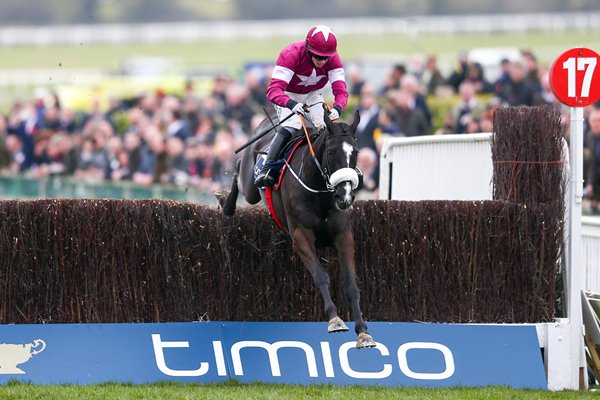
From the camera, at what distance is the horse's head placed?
938 centimetres

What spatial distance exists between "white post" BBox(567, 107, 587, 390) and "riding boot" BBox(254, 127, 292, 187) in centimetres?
226

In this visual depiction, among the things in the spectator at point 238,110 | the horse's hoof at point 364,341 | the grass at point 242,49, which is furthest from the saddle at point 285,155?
the grass at point 242,49

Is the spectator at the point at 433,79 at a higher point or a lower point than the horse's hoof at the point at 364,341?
higher

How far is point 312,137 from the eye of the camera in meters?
10.3

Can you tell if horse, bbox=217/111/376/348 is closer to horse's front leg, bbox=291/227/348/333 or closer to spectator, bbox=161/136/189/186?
horse's front leg, bbox=291/227/348/333

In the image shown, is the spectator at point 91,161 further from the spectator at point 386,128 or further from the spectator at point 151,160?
the spectator at point 386,128

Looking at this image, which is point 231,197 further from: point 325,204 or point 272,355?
point 272,355

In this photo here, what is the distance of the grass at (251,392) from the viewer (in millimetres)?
9023

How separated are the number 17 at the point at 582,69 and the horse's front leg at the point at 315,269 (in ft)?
7.41

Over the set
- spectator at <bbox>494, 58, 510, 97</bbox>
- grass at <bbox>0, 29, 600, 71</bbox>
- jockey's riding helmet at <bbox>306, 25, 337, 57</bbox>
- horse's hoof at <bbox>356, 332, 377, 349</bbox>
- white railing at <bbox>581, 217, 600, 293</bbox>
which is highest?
grass at <bbox>0, 29, 600, 71</bbox>

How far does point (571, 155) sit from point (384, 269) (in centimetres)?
170

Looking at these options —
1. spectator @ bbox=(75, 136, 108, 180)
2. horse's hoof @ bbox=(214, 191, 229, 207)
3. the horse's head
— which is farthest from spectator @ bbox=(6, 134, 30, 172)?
the horse's head

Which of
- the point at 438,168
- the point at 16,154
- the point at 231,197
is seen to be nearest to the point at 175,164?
the point at 16,154

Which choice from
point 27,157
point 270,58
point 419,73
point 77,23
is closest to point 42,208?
point 419,73
